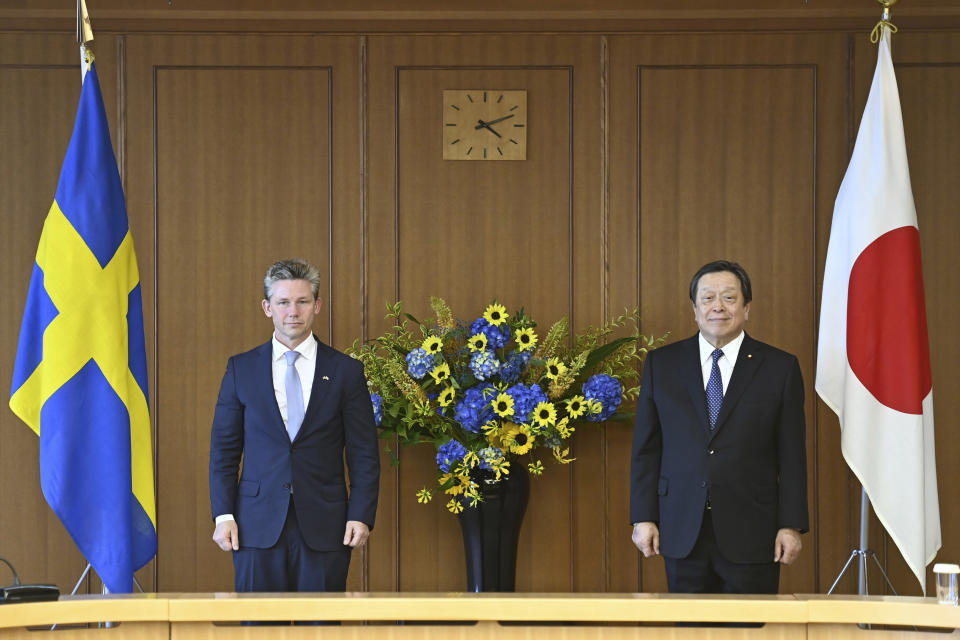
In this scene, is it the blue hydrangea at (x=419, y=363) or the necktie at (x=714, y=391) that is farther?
the blue hydrangea at (x=419, y=363)

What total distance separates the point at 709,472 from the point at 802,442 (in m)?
0.33

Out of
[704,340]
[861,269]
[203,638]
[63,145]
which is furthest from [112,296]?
[861,269]

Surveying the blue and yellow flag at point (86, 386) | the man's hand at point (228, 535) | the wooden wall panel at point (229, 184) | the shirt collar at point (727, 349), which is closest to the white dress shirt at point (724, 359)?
the shirt collar at point (727, 349)

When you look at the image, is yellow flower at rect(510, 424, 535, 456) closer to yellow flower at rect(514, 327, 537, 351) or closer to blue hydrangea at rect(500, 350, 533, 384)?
blue hydrangea at rect(500, 350, 533, 384)

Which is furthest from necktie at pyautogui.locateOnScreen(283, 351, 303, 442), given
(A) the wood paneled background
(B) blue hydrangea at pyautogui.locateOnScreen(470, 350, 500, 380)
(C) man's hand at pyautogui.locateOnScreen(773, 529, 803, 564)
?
(C) man's hand at pyautogui.locateOnScreen(773, 529, 803, 564)

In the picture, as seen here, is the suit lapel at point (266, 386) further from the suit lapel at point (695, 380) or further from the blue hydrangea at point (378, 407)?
the suit lapel at point (695, 380)

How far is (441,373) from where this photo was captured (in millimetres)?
3805

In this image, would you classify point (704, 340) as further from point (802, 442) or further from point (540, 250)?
point (540, 250)

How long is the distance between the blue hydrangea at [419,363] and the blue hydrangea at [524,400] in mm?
362

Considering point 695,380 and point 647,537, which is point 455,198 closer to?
point 695,380

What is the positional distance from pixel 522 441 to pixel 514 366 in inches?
12.4

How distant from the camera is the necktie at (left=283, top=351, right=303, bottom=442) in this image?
302 cm

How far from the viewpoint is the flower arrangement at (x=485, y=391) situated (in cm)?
372

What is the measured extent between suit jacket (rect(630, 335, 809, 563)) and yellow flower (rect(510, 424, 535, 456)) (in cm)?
70
